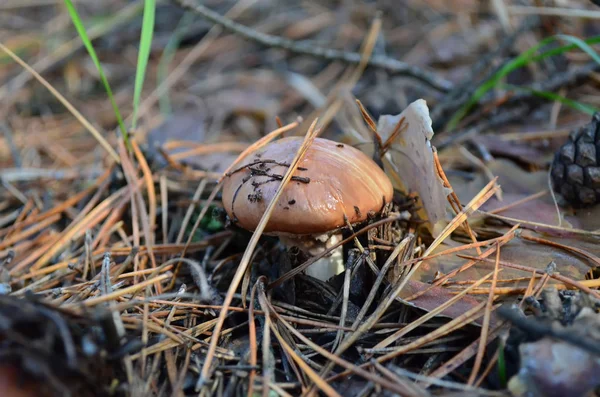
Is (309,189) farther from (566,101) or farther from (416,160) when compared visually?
(566,101)

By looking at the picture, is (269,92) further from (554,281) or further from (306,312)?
(554,281)

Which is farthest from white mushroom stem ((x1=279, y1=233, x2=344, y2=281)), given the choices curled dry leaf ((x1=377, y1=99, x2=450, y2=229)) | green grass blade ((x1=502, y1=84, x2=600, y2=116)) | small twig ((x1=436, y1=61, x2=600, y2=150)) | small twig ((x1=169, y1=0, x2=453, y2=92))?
small twig ((x1=169, y1=0, x2=453, y2=92))

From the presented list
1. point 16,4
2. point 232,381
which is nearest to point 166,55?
point 16,4

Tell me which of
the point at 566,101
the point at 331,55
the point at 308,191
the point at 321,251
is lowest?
the point at 321,251

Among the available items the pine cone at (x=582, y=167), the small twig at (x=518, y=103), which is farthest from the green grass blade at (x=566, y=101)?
the pine cone at (x=582, y=167)

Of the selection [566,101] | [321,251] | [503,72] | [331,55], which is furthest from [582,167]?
[331,55]

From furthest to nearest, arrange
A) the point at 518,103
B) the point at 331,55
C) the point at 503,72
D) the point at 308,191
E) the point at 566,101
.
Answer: the point at 331,55
the point at 518,103
the point at 503,72
the point at 566,101
the point at 308,191
